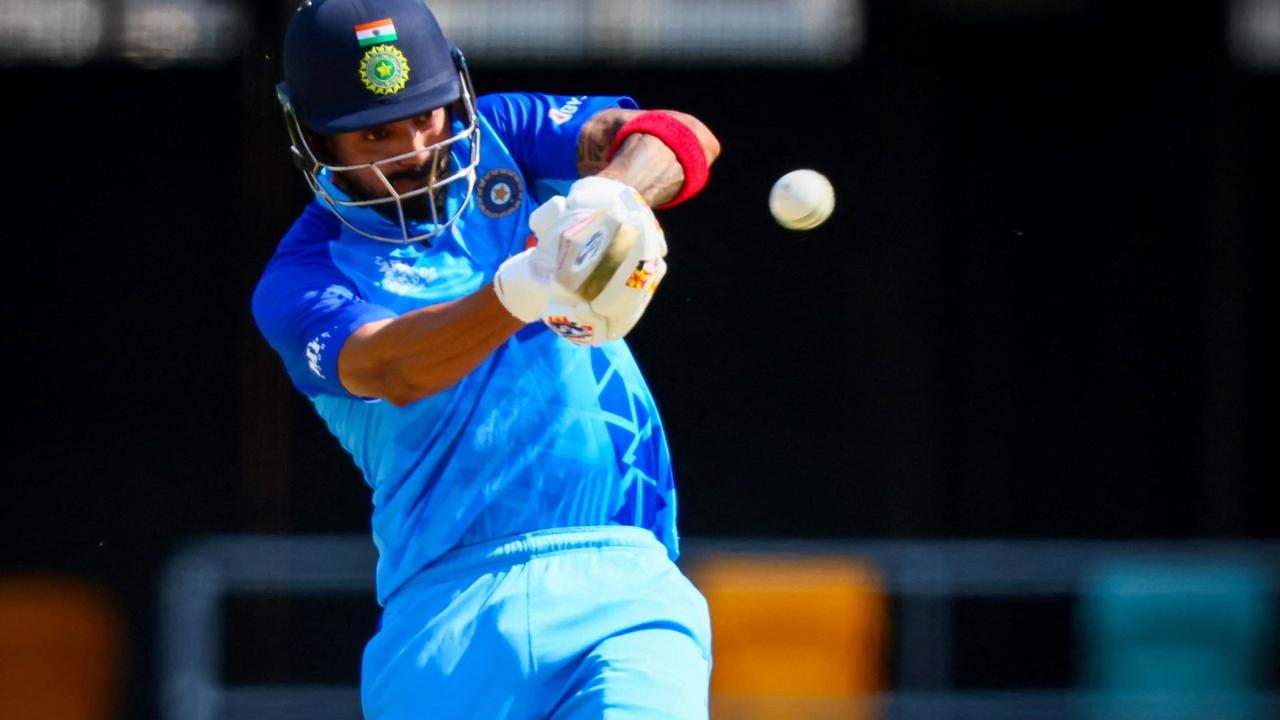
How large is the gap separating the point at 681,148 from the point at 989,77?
4.59 meters

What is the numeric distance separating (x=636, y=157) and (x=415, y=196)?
0.37 m

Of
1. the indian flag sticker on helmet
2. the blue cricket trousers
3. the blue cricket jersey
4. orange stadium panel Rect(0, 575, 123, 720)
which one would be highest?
the indian flag sticker on helmet

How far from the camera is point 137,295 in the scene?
290 inches

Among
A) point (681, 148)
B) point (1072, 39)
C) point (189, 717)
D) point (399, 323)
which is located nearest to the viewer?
point (399, 323)

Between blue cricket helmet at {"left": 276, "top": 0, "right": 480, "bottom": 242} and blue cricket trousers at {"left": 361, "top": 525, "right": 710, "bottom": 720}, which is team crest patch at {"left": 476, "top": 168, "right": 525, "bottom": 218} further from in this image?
blue cricket trousers at {"left": 361, "top": 525, "right": 710, "bottom": 720}

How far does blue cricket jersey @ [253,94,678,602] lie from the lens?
112 inches

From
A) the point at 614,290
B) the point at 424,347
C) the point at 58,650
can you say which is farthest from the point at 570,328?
the point at 58,650

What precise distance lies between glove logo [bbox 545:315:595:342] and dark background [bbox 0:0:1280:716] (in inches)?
184

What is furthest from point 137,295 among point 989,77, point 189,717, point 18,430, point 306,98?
point 306,98

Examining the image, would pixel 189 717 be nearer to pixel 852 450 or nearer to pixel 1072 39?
pixel 852 450

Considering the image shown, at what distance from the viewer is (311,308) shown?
9.35ft

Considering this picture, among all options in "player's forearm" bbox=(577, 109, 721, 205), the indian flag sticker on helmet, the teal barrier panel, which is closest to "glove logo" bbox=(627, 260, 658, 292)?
"player's forearm" bbox=(577, 109, 721, 205)

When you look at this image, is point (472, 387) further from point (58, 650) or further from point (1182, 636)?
point (58, 650)

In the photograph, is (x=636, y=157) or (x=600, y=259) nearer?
(x=600, y=259)
